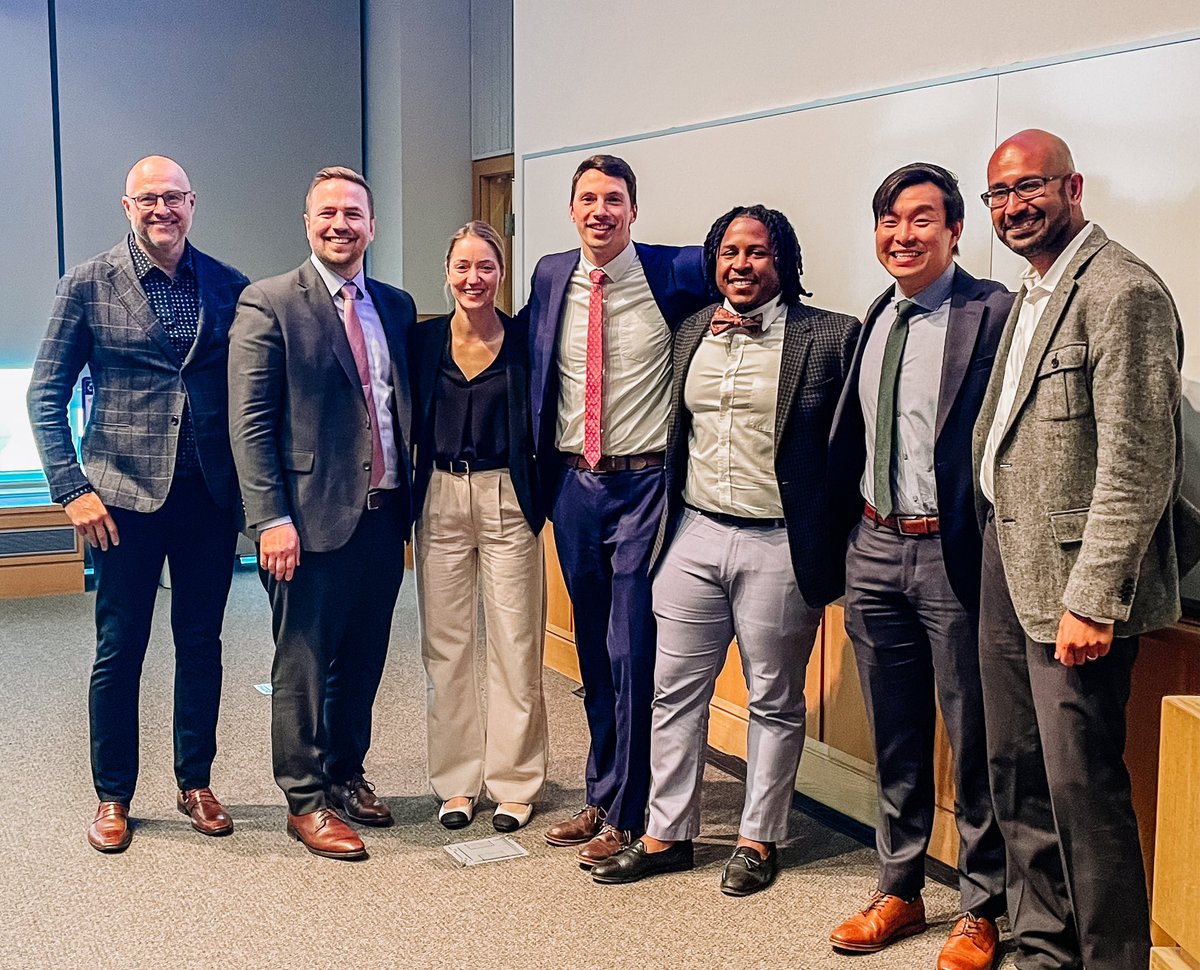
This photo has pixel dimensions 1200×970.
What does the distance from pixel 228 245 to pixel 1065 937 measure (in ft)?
19.7

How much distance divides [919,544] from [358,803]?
1804mm

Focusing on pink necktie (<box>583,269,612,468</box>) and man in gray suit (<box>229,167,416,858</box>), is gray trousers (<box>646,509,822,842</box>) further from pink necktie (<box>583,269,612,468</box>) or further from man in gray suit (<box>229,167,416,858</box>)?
man in gray suit (<box>229,167,416,858</box>)

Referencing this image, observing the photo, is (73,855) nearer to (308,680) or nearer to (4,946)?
(4,946)

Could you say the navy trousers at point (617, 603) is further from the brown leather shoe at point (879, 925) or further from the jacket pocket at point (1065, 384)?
the jacket pocket at point (1065, 384)

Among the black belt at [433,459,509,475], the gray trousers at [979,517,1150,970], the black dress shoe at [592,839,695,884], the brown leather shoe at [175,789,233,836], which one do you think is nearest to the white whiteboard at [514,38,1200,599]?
the gray trousers at [979,517,1150,970]

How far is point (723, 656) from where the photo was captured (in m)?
3.27

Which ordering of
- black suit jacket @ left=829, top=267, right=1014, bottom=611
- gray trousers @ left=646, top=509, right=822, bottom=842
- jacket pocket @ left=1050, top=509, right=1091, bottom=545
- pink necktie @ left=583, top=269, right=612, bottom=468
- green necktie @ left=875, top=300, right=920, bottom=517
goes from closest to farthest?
jacket pocket @ left=1050, top=509, right=1091, bottom=545, black suit jacket @ left=829, top=267, right=1014, bottom=611, green necktie @ left=875, top=300, right=920, bottom=517, gray trousers @ left=646, top=509, right=822, bottom=842, pink necktie @ left=583, top=269, right=612, bottom=468

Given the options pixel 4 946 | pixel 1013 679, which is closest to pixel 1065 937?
pixel 1013 679

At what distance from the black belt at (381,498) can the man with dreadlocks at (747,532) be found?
0.74 meters

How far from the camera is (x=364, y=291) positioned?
350cm

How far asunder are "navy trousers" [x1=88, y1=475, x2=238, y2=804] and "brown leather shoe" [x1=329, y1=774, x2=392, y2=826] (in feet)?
1.19

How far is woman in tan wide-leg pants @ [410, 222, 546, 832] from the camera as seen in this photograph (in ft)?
11.4

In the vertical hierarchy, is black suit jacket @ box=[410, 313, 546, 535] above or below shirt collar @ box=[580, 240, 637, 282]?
below

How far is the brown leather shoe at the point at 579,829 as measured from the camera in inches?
137
